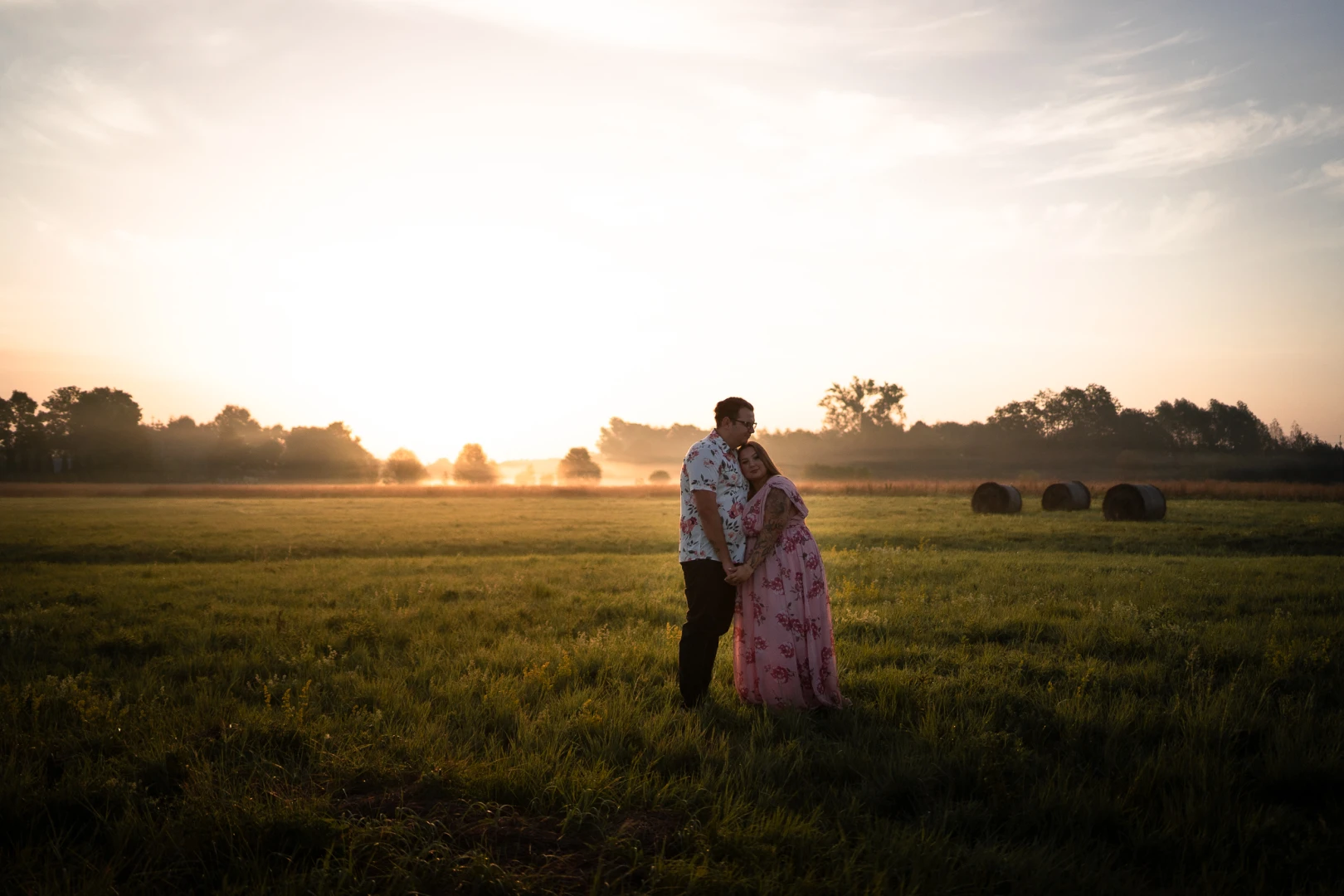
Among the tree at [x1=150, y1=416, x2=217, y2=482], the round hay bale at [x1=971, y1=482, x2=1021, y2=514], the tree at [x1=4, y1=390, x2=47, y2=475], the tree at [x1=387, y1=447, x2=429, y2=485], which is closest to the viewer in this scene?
the round hay bale at [x1=971, y1=482, x2=1021, y2=514]

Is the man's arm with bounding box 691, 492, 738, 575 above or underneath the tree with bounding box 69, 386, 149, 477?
underneath

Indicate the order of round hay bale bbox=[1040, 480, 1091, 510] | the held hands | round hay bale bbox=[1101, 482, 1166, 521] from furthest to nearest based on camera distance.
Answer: round hay bale bbox=[1040, 480, 1091, 510], round hay bale bbox=[1101, 482, 1166, 521], the held hands

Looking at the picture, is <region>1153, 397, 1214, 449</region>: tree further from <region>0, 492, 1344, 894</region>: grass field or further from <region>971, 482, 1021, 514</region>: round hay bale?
<region>0, 492, 1344, 894</region>: grass field

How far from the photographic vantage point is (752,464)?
6234mm

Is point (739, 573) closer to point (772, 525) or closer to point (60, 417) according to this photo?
point (772, 525)

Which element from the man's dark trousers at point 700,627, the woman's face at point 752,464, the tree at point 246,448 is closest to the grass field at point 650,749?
the man's dark trousers at point 700,627

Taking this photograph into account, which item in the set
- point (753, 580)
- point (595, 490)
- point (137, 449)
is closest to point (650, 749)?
point (753, 580)

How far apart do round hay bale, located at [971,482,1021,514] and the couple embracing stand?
2654cm

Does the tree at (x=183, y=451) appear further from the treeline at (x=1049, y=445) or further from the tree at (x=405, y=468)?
the treeline at (x=1049, y=445)

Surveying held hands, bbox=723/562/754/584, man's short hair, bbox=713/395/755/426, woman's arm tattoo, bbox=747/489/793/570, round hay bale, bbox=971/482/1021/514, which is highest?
man's short hair, bbox=713/395/755/426

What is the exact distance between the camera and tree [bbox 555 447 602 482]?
338ft

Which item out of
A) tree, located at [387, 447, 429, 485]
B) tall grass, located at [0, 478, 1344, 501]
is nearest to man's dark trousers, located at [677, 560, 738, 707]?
tall grass, located at [0, 478, 1344, 501]

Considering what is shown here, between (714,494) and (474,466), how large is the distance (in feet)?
324

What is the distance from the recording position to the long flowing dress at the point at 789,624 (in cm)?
595
